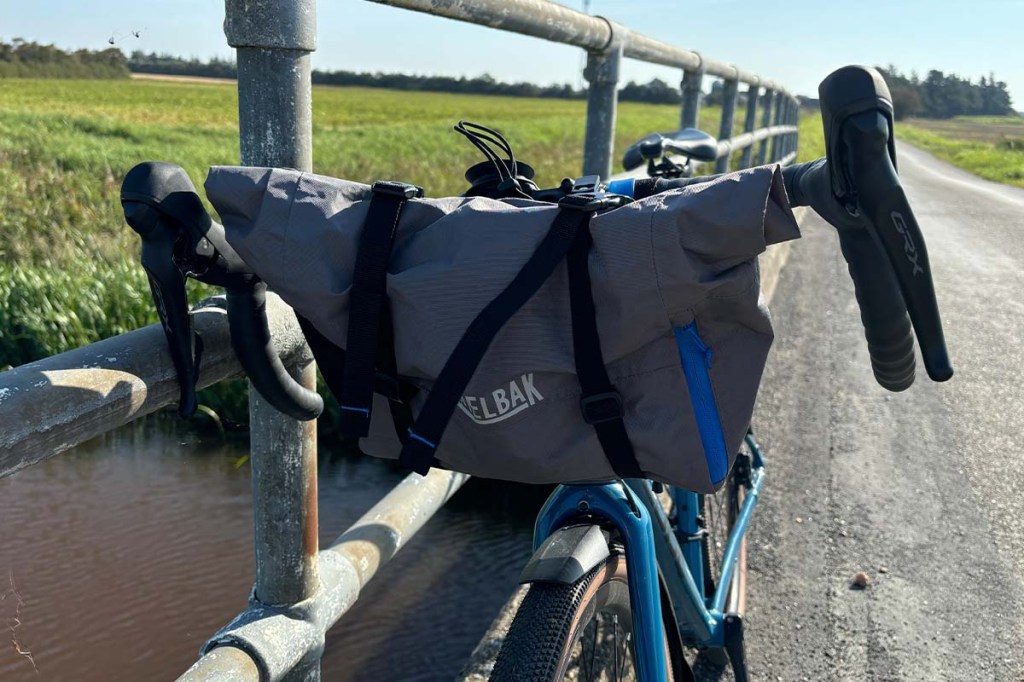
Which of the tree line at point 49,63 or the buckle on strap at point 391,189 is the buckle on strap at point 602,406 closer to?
the buckle on strap at point 391,189

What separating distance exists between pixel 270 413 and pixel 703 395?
29.2 inches

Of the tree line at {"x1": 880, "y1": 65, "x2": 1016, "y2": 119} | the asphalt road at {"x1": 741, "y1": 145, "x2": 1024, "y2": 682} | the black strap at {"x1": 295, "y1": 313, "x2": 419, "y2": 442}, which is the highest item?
the tree line at {"x1": 880, "y1": 65, "x2": 1016, "y2": 119}

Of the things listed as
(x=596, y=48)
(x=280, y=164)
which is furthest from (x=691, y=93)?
(x=280, y=164)

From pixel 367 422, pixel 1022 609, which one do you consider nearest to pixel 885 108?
pixel 367 422

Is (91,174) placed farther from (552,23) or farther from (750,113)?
(552,23)

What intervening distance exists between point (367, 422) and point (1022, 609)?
7.85 feet

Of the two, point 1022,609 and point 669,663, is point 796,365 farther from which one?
point 669,663

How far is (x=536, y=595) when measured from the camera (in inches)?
52.9

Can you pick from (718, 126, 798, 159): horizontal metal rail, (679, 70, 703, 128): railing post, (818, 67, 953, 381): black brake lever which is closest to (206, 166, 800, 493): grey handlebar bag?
(818, 67, 953, 381): black brake lever

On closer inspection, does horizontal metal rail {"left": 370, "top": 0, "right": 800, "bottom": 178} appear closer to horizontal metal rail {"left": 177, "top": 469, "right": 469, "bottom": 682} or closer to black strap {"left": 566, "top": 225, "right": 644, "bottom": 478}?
black strap {"left": 566, "top": 225, "right": 644, "bottom": 478}

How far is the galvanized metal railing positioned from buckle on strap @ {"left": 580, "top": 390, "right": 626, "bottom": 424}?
1.73ft

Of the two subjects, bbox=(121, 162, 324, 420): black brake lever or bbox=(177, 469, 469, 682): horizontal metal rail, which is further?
bbox=(177, 469, 469, 682): horizontal metal rail

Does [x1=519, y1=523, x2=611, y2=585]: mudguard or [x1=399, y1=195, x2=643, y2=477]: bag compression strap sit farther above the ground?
[x1=399, y1=195, x2=643, y2=477]: bag compression strap

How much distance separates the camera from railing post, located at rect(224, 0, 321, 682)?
1.32m
